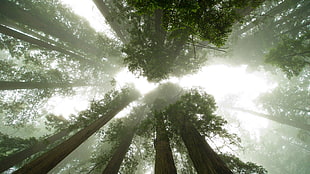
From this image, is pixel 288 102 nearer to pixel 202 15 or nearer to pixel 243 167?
pixel 243 167

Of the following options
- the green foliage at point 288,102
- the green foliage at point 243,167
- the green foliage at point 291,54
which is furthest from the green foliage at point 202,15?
the green foliage at point 288,102

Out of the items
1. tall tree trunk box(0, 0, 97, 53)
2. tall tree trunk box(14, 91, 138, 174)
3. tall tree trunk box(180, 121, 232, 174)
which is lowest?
tall tree trunk box(14, 91, 138, 174)

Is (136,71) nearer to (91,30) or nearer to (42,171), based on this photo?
(42,171)

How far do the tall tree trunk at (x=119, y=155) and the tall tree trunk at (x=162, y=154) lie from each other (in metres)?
2.38

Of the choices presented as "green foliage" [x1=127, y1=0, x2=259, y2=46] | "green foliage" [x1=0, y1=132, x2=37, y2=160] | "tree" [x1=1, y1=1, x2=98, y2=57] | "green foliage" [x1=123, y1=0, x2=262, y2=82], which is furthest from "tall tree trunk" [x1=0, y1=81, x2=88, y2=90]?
"green foliage" [x1=127, y1=0, x2=259, y2=46]

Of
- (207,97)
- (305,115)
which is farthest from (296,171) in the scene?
(207,97)

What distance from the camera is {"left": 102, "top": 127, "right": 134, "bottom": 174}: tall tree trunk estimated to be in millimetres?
5005

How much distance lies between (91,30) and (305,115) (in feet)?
82.2

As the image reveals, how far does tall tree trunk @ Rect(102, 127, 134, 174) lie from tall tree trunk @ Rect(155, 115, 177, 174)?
2.38m

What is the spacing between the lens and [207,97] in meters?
5.73

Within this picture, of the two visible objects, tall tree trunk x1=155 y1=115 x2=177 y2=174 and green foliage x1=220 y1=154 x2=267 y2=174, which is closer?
tall tree trunk x1=155 y1=115 x2=177 y2=174

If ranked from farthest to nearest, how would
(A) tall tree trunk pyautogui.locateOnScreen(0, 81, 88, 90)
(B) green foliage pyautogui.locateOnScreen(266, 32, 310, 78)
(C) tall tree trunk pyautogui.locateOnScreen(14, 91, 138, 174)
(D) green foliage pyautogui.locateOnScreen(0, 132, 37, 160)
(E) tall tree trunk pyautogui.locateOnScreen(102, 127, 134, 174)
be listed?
(A) tall tree trunk pyautogui.locateOnScreen(0, 81, 88, 90) → (B) green foliage pyautogui.locateOnScreen(266, 32, 310, 78) → (D) green foliage pyautogui.locateOnScreen(0, 132, 37, 160) → (E) tall tree trunk pyautogui.locateOnScreen(102, 127, 134, 174) → (C) tall tree trunk pyautogui.locateOnScreen(14, 91, 138, 174)

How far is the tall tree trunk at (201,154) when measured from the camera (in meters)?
2.99

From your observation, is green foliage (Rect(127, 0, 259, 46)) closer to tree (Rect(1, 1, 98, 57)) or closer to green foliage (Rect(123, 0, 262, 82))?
green foliage (Rect(123, 0, 262, 82))
